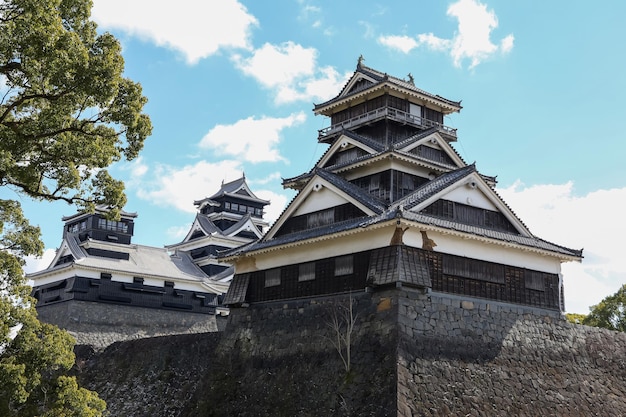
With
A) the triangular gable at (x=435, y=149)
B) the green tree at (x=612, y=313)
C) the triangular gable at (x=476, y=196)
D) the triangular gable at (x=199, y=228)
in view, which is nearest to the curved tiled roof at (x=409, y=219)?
the triangular gable at (x=476, y=196)

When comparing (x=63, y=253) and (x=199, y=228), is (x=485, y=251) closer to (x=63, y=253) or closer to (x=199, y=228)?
(x=63, y=253)

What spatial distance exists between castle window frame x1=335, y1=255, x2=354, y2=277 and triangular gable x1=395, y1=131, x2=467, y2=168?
543 centimetres

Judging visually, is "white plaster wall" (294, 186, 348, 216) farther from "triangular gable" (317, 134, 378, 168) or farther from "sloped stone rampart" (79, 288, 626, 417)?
"sloped stone rampart" (79, 288, 626, 417)

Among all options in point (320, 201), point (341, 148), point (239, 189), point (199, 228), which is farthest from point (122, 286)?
point (320, 201)

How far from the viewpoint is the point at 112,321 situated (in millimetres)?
42219

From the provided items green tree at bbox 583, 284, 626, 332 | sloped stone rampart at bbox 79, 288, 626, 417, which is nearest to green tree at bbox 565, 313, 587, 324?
green tree at bbox 583, 284, 626, 332

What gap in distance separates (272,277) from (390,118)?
814 centimetres

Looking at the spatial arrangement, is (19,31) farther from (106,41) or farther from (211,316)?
(211,316)

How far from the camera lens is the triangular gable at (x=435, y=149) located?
86.3ft

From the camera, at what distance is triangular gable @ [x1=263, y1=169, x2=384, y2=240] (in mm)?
23984

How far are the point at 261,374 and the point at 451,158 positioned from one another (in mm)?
11838

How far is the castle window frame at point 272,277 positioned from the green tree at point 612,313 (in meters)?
22.3

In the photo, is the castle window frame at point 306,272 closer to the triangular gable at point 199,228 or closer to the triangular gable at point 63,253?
the triangular gable at point 63,253

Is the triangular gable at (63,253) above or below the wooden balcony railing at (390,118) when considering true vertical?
below
